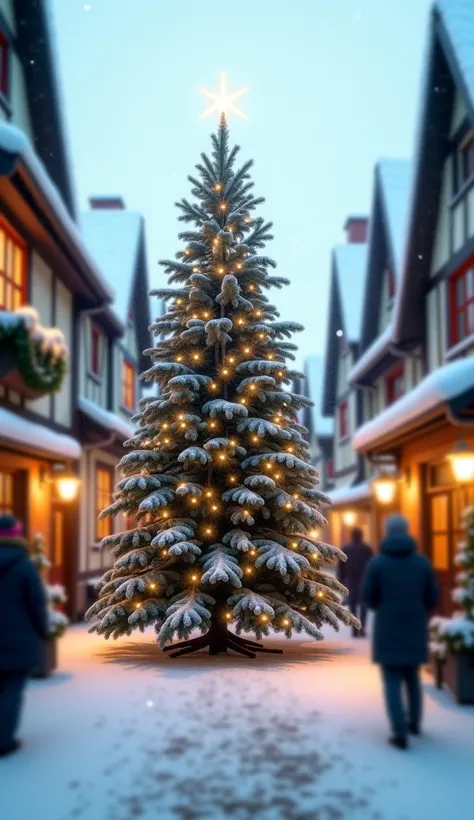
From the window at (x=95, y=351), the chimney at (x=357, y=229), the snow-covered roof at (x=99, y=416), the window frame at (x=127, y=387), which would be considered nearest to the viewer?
the snow-covered roof at (x=99, y=416)

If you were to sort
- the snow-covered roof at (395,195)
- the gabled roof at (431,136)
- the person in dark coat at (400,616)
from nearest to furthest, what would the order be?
the person in dark coat at (400,616) → the gabled roof at (431,136) → the snow-covered roof at (395,195)

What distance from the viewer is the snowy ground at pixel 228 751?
16.6ft

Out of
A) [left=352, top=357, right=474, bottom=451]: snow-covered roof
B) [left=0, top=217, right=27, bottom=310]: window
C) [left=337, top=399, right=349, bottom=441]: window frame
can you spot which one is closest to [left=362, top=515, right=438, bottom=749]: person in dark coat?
[left=352, top=357, right=474, bottom=451]: snow-covered roof

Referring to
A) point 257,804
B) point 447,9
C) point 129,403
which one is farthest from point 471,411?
point 129,403

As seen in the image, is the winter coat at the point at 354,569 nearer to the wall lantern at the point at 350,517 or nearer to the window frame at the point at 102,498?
the window frame at the point at 102,498

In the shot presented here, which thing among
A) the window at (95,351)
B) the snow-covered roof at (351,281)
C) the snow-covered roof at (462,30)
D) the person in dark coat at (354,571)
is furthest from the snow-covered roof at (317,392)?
the snow-covered roof at (462,30)

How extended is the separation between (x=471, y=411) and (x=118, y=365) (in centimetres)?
1265

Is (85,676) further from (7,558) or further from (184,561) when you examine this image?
(7,558)

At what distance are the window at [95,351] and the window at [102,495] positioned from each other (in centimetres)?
215

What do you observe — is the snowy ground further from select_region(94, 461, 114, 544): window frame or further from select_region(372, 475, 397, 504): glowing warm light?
select_region(94, 461, 114, 544): window frame

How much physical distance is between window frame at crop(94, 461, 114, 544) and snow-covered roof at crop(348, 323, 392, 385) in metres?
6.21

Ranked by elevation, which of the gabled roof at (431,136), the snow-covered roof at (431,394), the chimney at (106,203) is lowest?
the snow-covered roof at (431,394)

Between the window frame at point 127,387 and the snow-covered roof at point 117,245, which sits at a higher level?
the snow-covered roof at point 117,245

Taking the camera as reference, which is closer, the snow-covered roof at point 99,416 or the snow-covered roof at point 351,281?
the snow-covered roof at point 99,416
